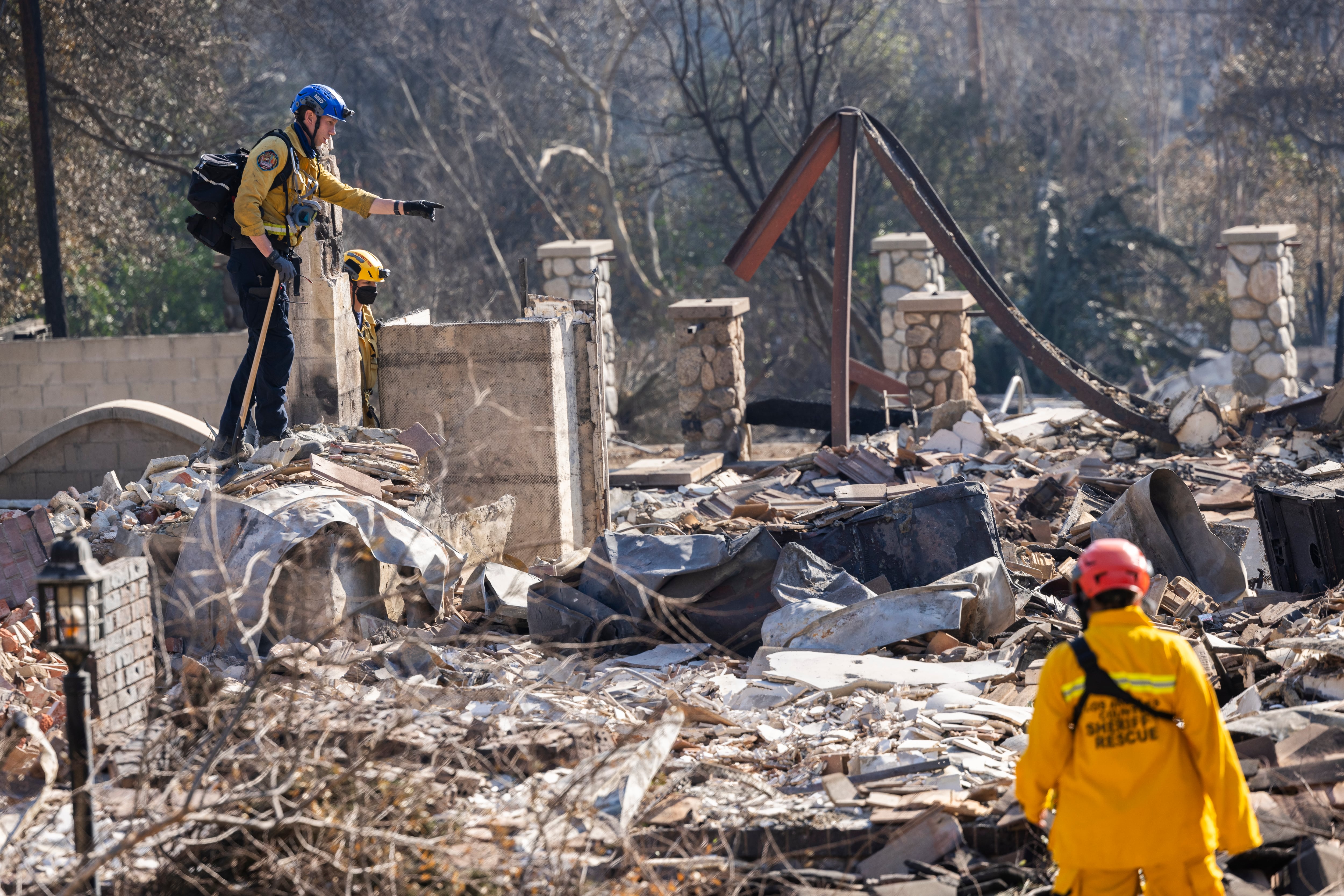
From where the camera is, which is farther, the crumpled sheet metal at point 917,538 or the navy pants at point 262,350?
the navy pants at point 262,350

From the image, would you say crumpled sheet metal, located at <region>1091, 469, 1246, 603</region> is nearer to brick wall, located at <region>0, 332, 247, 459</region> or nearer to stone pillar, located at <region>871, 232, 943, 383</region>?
stone pillar, located at <region>871, 232, 943, 383</region>

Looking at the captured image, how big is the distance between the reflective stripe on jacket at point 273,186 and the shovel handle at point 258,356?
301 millimetres

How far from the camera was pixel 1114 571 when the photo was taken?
348cm

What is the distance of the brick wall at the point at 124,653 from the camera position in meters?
4.81

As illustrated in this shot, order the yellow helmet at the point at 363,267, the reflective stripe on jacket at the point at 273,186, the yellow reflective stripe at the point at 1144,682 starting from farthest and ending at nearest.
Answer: the yellow helmet at the point at 363,267
the reflective stripe on jacket at the point at 273,186
the yellow reflective stripe at the point at 1144,682

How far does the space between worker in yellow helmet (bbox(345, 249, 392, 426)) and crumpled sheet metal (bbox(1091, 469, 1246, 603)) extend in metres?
4.87

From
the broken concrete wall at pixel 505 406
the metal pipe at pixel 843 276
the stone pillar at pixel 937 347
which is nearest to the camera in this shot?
the broken concrete wall at pixel 505 406

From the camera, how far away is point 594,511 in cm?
929

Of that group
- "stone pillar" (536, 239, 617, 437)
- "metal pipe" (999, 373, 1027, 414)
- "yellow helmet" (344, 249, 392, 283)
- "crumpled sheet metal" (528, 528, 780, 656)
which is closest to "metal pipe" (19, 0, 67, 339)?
"stone pillar" (536, 239, 617, 437)

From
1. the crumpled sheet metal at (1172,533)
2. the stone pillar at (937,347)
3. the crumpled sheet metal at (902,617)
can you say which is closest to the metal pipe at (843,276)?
the stone pillar at (937,347)

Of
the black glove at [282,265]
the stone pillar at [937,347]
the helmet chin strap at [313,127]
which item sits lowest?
the stone pillar at [937,347]

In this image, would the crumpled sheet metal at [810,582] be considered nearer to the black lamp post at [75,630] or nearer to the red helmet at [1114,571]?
the red helmet at [1114,571]

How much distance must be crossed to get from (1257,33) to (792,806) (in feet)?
72.4

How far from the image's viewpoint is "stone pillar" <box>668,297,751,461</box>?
12.4 metres
